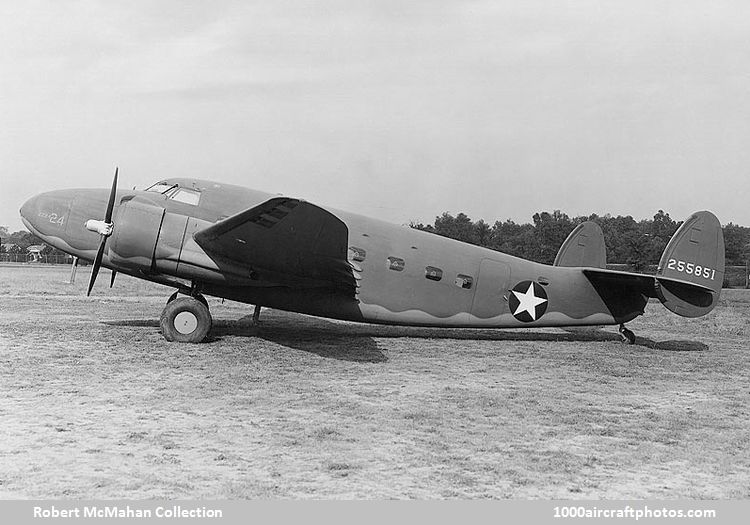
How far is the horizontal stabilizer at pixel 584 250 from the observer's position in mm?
12977

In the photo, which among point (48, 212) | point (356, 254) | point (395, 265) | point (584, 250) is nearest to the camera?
point (48, 212)

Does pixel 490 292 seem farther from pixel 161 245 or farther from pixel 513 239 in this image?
pixel 513 239

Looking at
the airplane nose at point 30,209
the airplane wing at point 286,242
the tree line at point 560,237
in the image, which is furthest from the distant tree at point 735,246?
the airplane nose at point 30,209

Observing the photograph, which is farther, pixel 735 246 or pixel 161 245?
pixel 735 246

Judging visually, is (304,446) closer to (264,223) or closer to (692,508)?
(692,508)

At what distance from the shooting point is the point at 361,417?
5.91 meters

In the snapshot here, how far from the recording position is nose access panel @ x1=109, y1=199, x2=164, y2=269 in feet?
31.1

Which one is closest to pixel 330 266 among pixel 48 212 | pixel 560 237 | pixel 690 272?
pixel 48 212

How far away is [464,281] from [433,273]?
2.01 feet

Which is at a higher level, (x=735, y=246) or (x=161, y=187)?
(x=735, y=246)

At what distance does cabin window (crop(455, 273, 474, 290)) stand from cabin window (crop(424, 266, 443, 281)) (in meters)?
0.33

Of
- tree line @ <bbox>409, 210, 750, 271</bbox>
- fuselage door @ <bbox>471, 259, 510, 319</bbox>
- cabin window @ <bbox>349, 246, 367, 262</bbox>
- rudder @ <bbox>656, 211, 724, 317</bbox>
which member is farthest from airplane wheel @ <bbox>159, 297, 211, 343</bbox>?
tree line @ <bbox>409, 210, 750, 271</bbox>

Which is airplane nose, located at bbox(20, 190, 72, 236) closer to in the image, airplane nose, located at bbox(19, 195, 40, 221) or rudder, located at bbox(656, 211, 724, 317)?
airplane nose, located at bbox(19, 195, 40, 221)

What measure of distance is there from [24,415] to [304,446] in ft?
8.60
